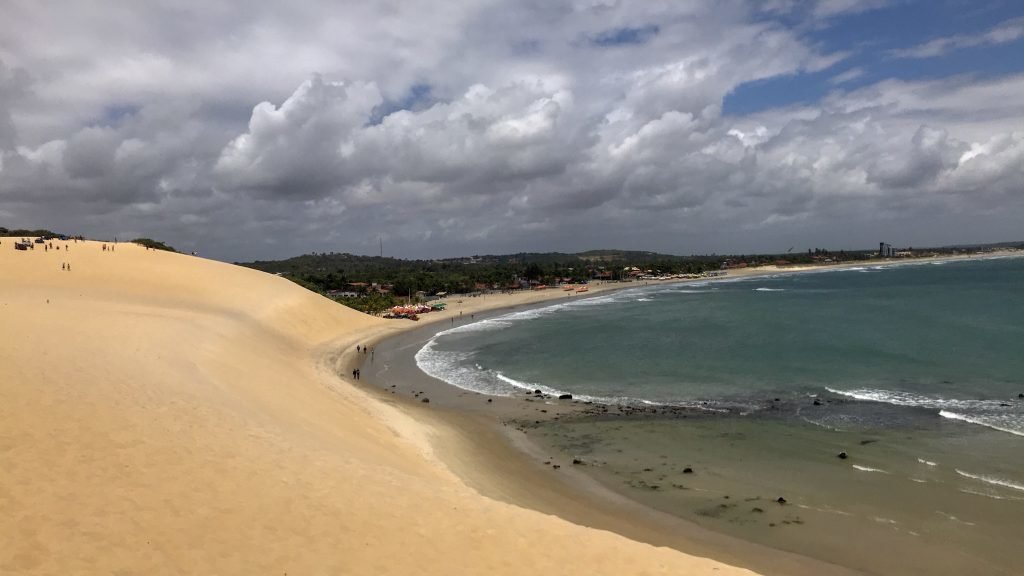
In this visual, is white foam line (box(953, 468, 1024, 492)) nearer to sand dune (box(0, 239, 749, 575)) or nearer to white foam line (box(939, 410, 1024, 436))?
white foam line (box(939, 410, 1024, 436))

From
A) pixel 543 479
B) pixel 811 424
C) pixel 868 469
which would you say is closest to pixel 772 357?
pixel 811 424

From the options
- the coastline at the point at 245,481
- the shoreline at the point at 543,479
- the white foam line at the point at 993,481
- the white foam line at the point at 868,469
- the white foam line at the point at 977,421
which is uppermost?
the coastline at the point at 245,481

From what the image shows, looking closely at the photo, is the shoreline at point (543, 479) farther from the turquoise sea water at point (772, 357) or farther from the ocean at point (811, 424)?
the turquoise sea water at point (772, 357)

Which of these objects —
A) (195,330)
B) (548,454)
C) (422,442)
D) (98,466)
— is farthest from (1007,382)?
(195,330)

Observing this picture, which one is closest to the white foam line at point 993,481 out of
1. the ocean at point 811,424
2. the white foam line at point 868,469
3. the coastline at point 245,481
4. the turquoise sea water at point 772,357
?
the ocean at point 811,424

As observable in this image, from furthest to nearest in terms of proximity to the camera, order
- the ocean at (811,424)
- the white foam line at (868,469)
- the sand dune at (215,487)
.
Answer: the white foam line at (868,469) → the ocean at (811,424) → the sand dune at (215,487)

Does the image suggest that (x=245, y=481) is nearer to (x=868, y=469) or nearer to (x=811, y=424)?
(x=868, y=469)
